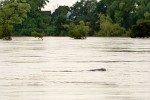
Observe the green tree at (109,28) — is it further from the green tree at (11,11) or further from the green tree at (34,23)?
the green tree at (11,11)

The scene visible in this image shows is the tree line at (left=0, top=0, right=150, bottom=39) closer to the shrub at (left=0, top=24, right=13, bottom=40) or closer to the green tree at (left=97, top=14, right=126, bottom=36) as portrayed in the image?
the green tree at (left=97, top=14, right=126, bottom=36)

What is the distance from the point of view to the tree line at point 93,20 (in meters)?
93.1

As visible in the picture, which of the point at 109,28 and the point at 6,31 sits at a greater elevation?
the point at 6,31

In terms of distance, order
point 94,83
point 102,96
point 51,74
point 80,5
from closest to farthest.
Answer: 1. point 102,96
2. point 94,83
3. point 51,74
4. point 80,5

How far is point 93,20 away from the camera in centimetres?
11856

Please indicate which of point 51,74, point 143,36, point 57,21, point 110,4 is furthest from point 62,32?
point 51,74

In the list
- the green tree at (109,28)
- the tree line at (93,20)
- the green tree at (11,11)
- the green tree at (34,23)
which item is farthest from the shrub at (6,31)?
the green tree at (34,23)

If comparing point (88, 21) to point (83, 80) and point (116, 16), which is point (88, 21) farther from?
point (83, 80)

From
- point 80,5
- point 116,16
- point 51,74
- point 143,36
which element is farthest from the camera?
point 80,5

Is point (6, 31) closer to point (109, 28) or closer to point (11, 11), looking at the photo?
point (11, 11)

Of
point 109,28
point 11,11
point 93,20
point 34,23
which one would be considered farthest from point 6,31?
point 93,20

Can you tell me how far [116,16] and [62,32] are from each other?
498 inches

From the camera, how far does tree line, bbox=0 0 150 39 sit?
93.1 metres

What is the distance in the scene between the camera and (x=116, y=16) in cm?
10825
